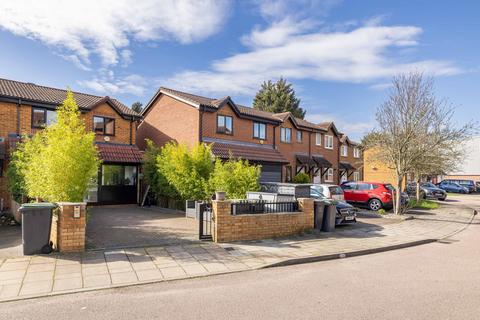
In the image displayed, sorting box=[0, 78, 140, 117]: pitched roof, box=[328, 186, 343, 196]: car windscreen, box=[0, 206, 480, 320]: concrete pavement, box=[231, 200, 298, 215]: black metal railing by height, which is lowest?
box=[0, 206, 480, 320]: concrete pavement

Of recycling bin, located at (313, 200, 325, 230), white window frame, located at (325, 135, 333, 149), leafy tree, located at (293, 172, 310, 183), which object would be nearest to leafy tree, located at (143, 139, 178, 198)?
recycling bin, located at (313, 200, 325, 230)

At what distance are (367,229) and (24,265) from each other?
36.0 feet

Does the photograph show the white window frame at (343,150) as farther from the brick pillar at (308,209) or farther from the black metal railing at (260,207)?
the black metal railing at (260,207)

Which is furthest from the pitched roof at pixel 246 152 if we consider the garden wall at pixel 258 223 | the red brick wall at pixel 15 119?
the garden wall at pixel 258 223

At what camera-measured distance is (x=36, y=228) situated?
7172 millimetres

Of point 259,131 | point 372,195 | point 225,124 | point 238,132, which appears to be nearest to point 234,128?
point 238,132

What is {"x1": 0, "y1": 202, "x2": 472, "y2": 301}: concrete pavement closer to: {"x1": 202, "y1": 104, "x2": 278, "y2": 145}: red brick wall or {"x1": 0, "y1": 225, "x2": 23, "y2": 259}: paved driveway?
{"x1": 0, "y1": 225, "x2": 23, "y2": 259}: paved driveway

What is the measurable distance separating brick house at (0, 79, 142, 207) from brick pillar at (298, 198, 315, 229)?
1014 centimetres

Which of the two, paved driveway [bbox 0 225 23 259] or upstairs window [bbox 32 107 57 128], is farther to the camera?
upstairs window [bbox 32 107 57 128]

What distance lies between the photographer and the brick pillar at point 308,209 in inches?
422

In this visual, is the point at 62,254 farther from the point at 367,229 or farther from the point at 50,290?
the point at 367,229

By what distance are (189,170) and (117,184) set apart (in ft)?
17.4

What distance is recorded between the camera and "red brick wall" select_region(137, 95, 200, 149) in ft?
63.6

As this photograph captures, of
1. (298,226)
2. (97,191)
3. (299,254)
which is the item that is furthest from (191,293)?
(97,191)
